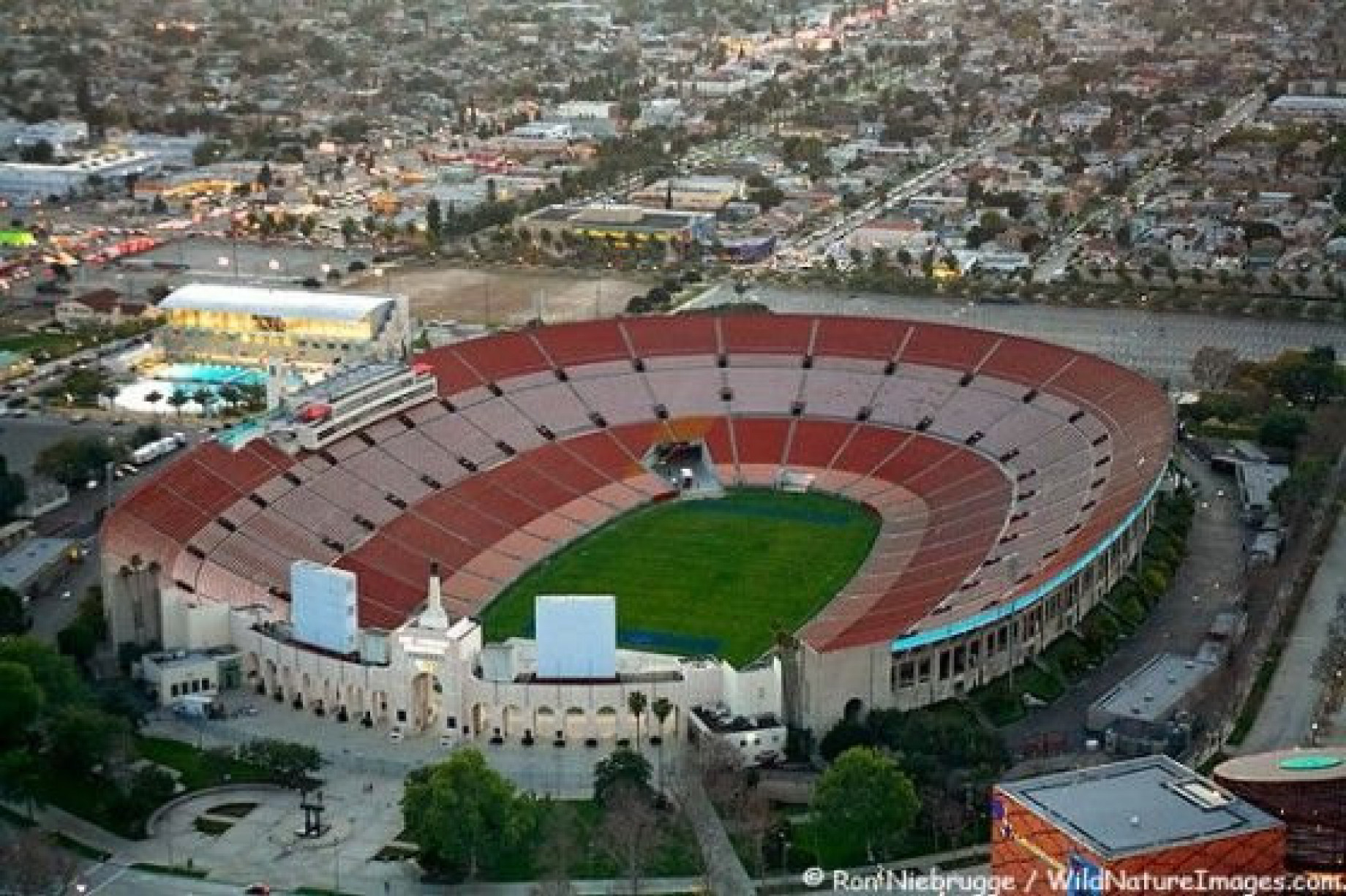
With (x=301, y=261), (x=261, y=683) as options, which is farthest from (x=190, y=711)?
(x=301, y=261)

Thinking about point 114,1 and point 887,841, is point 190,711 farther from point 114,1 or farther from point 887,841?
point 114,1

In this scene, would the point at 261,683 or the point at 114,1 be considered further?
the point at 114,1

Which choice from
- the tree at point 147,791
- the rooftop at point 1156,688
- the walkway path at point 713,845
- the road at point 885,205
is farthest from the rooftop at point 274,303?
the walkway path at point 713,845

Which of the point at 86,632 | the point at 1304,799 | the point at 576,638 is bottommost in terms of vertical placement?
the point at 86,632

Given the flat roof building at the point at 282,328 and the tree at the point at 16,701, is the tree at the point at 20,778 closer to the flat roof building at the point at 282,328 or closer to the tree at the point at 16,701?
the tree at the point at 16,701

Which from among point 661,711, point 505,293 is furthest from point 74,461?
point 505,293

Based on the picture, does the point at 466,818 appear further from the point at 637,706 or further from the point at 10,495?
the point at 10,495
